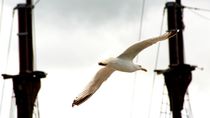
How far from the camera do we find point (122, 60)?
32.9 feet

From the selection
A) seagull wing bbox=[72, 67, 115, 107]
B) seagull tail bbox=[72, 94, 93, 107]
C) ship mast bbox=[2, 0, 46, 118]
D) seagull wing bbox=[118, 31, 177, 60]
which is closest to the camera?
seagull tail bbox=[72, 94, 93, 107]

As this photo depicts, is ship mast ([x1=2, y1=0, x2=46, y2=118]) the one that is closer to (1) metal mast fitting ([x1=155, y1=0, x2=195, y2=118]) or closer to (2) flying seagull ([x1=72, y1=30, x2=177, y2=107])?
(1) metal mast fitting ([x1=155, y1=0, x2=195, y2=118])

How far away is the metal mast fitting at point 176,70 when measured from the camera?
4181cm

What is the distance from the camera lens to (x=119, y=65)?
A: 9.58 m

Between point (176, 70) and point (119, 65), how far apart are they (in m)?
32.5

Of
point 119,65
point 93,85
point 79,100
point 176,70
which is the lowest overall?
point 79,100

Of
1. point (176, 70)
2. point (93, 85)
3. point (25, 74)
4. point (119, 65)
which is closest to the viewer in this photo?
point (119, 65)

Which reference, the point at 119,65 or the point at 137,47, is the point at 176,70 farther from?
the point at 119,65

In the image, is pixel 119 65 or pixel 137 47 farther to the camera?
pixel 137 47

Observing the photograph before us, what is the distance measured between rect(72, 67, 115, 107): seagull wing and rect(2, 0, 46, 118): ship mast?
92.1 feet

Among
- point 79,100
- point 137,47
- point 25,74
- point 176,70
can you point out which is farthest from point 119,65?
point 176,70

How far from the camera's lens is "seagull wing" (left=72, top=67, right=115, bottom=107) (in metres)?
9.65

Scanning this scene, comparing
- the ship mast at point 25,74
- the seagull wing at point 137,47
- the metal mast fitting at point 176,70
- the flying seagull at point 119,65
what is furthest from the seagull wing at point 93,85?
the metal mast fitting at point 176,70

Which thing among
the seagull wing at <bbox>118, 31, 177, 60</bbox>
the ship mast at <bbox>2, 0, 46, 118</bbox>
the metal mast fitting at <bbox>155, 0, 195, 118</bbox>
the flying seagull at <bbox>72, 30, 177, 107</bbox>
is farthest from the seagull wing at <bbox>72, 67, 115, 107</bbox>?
the metal mast fitting at <bbox>155, 0, 195, 118</bbox>
